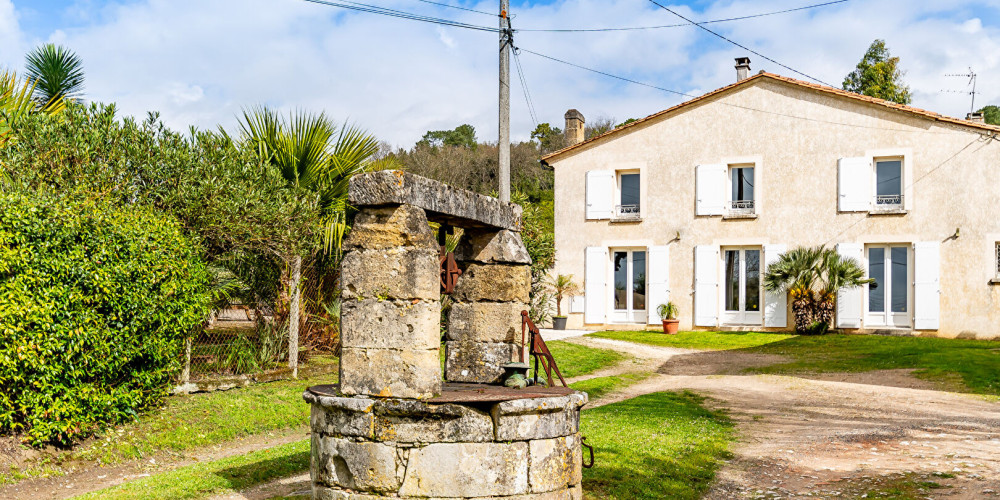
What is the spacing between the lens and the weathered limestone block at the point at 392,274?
5.62 m

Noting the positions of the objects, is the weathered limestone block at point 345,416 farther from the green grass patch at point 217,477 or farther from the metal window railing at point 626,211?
the metal window railing at point 626,211

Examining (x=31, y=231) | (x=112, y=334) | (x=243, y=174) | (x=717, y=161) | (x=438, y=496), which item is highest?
(x=717, y=161)

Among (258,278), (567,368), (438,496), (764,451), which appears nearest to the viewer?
(438,496)

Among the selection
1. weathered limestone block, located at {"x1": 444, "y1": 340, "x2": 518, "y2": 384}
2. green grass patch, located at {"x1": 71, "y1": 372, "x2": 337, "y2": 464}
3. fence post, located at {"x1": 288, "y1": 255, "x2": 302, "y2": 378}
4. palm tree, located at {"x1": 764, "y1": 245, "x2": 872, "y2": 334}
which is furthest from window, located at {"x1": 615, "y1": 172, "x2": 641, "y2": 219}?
weathered limestone block, located at {"x1": 444, "y1": 340, "x2": 518, "y2": 384}

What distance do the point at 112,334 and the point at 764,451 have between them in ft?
23.4

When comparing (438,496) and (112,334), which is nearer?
(438,496)

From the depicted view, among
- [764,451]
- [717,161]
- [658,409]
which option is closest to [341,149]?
[658,409]

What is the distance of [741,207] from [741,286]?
7.03 feet

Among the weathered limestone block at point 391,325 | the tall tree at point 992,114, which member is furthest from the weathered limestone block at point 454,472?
the tall tree at point 992,114

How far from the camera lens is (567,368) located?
48.7 feet

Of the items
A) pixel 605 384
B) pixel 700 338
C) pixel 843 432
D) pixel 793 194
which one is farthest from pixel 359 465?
pixel 793 194

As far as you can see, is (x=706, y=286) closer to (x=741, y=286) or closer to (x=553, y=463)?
(x=741, y=286)

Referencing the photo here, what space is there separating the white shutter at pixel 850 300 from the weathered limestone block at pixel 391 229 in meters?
16.8

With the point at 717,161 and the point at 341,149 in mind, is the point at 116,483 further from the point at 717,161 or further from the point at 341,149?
the point at 717,161
